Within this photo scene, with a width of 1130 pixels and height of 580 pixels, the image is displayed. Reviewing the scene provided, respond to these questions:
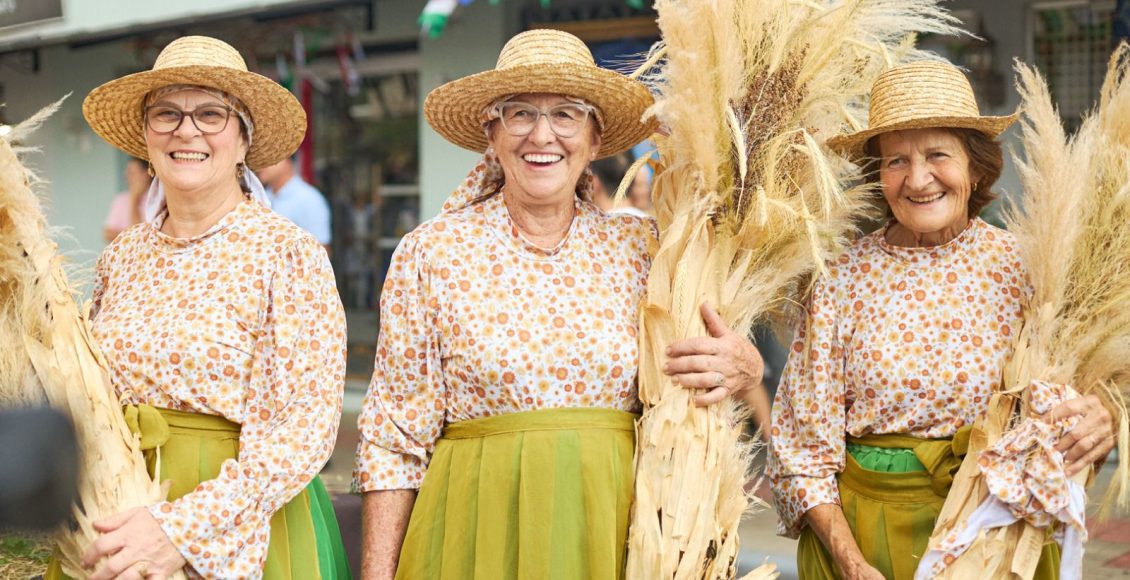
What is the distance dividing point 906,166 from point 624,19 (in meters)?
5.41

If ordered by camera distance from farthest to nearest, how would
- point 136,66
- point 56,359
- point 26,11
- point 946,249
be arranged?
1. point 136,66
2. point 26,11
3. point 946,249
4. point 56,359

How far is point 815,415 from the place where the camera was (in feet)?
8.80

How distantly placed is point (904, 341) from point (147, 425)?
5.40ft

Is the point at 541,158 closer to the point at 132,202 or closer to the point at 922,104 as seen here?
the point at 922,104

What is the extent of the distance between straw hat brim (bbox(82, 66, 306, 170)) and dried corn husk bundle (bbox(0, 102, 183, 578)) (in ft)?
0.78

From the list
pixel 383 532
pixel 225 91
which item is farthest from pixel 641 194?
pixel 383 532

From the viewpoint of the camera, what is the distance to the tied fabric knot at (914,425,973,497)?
8.43ft

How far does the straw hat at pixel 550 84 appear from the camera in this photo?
2.50 m

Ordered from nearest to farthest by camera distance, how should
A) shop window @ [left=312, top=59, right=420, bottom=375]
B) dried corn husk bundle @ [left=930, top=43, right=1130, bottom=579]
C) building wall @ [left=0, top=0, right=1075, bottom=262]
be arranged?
dried corn husk bundle @ [left=930, top=43, right=1130, bottom=579] < building wall @ [left=0, top=0, right=1075, bottom=262] < shop window @ [left=312, top=59, right=420, bottom=375]

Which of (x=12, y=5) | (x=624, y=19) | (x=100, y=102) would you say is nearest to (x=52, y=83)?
(x=12, y=5)

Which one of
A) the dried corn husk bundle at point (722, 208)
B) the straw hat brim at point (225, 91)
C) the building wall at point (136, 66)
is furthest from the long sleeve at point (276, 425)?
the building wall at point (136, 66)

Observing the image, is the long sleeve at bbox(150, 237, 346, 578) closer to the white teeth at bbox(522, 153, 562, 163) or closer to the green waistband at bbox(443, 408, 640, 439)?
the green waistband at bbox(443, 408, 640, 439)

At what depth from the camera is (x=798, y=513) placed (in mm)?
2742

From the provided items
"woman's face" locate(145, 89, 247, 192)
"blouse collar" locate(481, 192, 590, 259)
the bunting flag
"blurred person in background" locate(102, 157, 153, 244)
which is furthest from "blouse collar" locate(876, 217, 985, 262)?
"blurred person in background" locate(102, 157, 153, 244)
